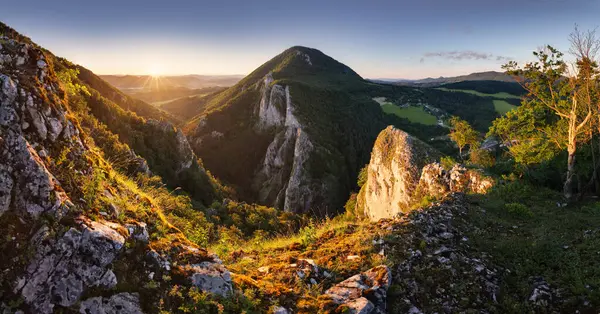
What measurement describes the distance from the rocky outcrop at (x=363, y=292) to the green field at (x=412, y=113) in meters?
135

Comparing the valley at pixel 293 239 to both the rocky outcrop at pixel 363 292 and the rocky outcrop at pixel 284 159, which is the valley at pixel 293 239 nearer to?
the rocky outcrop at pixel 363 292

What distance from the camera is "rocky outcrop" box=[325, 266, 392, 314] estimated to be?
20.3 ft

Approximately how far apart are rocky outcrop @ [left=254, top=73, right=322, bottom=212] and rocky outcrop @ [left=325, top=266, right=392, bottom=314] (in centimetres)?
7364

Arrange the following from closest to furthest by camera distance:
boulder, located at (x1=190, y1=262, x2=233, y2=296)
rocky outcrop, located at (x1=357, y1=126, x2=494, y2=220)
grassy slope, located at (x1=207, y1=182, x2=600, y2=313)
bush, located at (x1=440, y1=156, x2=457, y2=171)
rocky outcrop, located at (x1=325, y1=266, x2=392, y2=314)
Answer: boulder, located at (x1=190, y1=262, x2=233, y2=296) < rocky outcrop, located at (x1=325, y1=266, x2=392, y2=314) < grassy slope, located at (x1=207, y1=182, x2=600, y2=313) < rocky outcrop, located at (x1=357, y1=126, x2=494, y2=220) < bush, located at (x1=440, y1=156, x2=457, y2=171)

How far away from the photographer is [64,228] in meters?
4.84

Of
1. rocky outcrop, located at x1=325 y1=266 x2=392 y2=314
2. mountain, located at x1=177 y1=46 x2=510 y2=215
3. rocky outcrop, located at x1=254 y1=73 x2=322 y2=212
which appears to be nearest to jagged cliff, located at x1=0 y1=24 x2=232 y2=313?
rocky outcrop, located at x1=325 y1=266 x2=392 y2=314

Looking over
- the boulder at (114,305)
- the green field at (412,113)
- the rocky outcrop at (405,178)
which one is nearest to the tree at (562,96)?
the rocky outcrop at (405,178)

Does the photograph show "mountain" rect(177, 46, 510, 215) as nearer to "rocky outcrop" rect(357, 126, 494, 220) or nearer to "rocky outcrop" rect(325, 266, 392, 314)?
"rocky outcrop" rect(357, 126, 494, 220)

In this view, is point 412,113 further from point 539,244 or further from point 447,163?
point 539,244

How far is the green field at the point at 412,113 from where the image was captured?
445 ft

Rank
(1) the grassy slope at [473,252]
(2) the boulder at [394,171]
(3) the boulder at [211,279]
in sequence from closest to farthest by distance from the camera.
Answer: (3) the boulder at [211,279]
(1) the grassy slope at [473,252]
(2) the boulder at [394,171]

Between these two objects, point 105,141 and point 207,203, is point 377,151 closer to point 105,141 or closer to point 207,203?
point 207,203

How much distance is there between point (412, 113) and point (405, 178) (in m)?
131

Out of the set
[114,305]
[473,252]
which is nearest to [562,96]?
[473,252]
